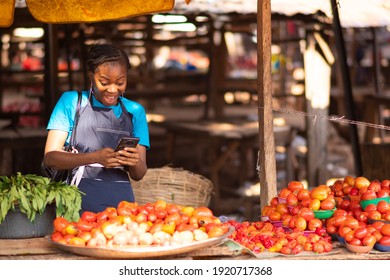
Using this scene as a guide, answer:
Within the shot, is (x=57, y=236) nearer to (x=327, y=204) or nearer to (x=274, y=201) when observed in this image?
(x=274, y=201)

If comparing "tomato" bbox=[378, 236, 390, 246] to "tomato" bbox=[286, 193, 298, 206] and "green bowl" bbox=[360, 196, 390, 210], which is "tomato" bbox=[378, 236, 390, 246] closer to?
"green bowl" bbox=[360, 196, 390, 210]

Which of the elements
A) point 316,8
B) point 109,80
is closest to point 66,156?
point 109,80

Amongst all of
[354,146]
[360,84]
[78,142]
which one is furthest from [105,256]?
[360,84]

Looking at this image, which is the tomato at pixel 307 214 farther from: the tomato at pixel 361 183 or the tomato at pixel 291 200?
the tomato at pixel 361 183

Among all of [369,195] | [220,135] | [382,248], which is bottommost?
[382,248]

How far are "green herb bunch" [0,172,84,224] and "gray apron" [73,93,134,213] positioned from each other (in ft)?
0.81

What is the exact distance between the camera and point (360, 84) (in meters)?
17.9

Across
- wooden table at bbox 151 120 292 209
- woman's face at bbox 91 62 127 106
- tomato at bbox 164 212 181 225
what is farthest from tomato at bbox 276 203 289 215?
wooden table at bbox 151 120 292 209

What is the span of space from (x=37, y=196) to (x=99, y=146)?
0.54 metres

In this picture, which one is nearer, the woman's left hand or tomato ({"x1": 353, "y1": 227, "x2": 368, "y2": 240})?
tomato ({"x1": 353, "y1": 227, "x2": 368, "y2": 240})

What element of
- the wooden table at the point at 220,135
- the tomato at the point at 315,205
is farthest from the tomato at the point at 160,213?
the wooden table at the point at 220,135

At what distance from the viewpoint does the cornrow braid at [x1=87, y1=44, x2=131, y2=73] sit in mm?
3885

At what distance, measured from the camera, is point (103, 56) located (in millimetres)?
3883
